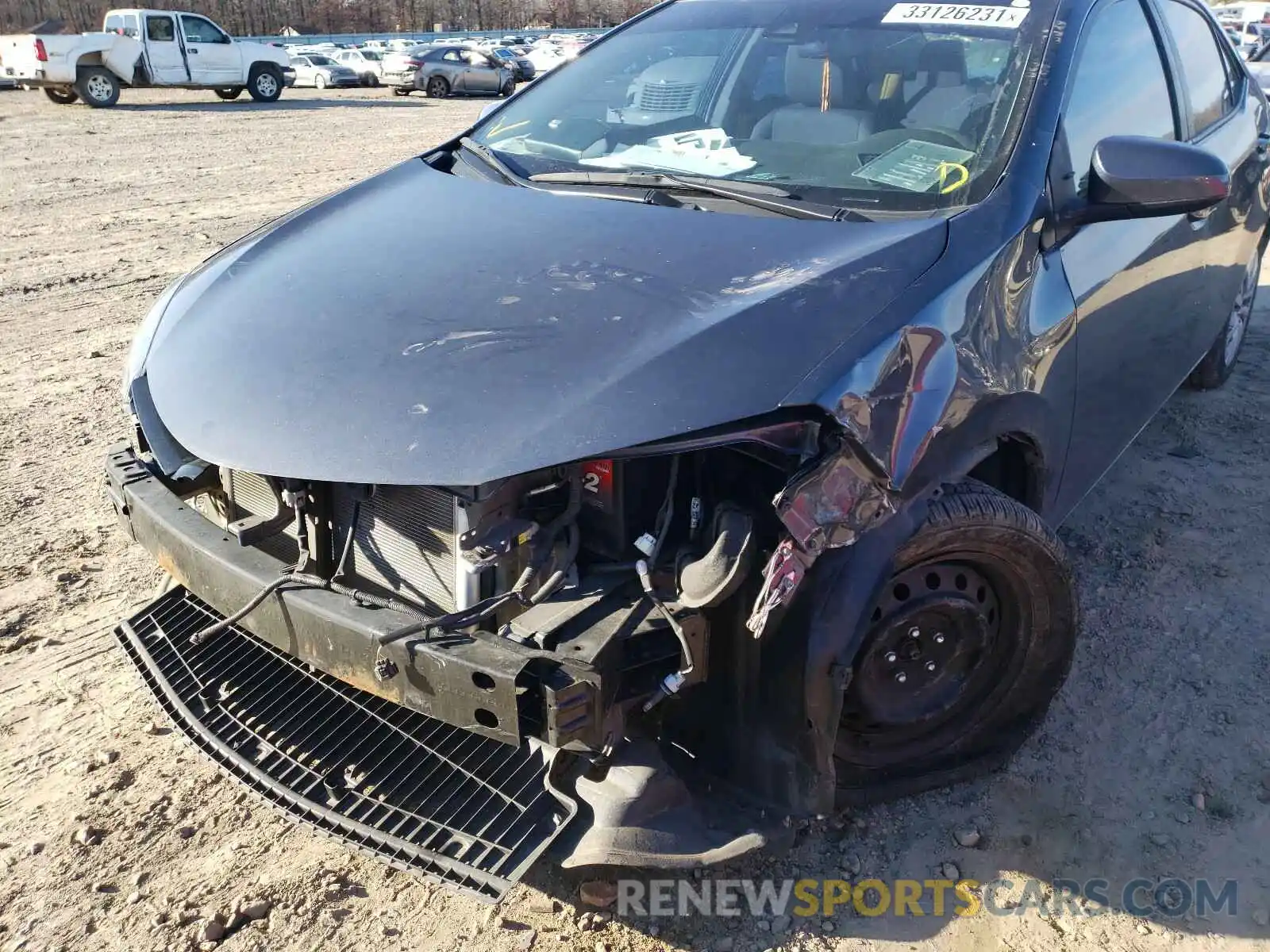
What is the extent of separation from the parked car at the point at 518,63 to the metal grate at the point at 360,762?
93.3 ft

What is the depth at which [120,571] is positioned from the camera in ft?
11.2

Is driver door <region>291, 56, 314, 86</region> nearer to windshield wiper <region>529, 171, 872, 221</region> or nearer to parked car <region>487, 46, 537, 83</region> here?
parked car <region>487, 46, 537, 83</region>

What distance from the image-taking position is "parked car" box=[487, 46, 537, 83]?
94.5 ft

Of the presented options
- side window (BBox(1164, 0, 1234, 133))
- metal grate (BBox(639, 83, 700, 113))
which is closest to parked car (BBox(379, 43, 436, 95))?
side window (BBox(1164, 0, 1234, 133))

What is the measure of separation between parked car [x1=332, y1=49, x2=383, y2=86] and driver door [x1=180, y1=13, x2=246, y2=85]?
26.8 feet

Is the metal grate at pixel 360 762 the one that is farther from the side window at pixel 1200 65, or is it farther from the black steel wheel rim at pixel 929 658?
the side window at pixel 1200 65

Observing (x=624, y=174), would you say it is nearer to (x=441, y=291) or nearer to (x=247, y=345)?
(x=441, y=291)

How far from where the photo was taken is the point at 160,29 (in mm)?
20641

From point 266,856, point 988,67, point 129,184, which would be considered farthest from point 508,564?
point 129,184

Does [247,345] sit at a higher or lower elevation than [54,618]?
higher

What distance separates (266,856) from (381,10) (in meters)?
60.5

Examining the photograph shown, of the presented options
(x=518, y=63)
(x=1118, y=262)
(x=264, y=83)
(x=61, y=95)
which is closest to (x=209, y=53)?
(x=264, y=83)

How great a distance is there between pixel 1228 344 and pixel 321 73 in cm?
3021

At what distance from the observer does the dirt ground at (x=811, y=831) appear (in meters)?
2.14
